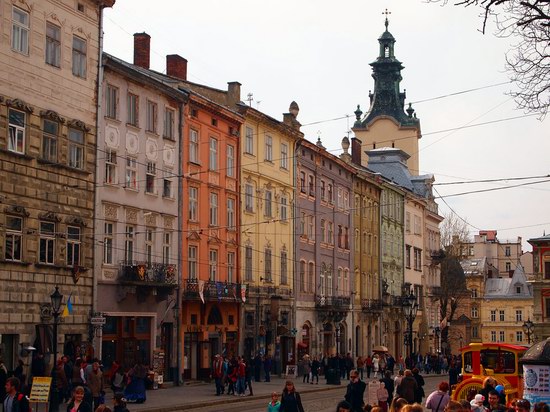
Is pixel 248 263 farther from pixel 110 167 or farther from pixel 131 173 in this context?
pixel 110 167

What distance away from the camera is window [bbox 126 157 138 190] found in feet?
141

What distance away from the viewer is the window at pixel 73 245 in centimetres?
3831

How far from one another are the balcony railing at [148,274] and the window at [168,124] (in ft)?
19.1

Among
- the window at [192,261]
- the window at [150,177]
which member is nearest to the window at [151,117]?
the window at [150,177]

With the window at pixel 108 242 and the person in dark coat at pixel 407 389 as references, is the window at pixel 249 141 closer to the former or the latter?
the window at pixel 108 242

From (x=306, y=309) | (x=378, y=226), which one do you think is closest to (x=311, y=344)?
(x=306, y=309)

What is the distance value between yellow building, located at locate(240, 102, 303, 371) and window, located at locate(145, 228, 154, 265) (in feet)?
31.8

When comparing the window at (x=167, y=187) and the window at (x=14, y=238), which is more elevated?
the window at (x=167, y=187)

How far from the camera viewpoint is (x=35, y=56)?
36.3 metres

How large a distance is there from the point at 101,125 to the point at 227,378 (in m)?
11.1

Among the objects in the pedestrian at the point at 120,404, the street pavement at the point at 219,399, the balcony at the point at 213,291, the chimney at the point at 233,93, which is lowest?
the street pavement at the point at 219,399

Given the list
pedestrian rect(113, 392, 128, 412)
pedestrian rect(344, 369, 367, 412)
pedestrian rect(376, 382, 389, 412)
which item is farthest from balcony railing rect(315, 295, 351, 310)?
pedestrian rect(113, 392, 128, 412)

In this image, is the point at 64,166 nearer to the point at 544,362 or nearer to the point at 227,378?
the point at 227,378

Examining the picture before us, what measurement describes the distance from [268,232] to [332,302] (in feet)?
33.3
